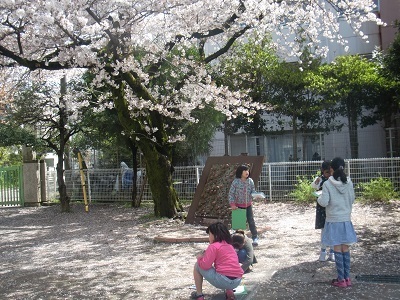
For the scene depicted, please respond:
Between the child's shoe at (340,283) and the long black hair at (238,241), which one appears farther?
the long black hair at (238,241)

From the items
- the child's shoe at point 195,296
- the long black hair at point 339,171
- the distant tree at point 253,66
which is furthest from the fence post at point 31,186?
the long black hair at point 339,171

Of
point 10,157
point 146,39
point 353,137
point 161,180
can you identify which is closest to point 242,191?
point 161,180

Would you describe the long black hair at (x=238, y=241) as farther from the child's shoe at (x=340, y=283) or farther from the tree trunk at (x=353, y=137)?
the tree trunk at (x=353, y=137)

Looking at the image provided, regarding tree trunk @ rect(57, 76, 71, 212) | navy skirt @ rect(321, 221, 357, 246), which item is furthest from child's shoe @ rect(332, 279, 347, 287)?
tree trunk @ rect(57, 76, 71, 212)

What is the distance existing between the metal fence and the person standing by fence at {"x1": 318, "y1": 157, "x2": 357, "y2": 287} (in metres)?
8.01

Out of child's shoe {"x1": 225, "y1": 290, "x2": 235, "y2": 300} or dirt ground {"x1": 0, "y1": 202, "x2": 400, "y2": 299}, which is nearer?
child's shoe {"x1": 225, "y1": 290, "x2": 235, "y2": 300}

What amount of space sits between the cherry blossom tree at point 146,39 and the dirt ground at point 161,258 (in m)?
2.21

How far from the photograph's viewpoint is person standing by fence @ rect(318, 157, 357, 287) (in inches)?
234

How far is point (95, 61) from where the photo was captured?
35.4ft

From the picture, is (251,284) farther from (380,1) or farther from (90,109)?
(380,1)

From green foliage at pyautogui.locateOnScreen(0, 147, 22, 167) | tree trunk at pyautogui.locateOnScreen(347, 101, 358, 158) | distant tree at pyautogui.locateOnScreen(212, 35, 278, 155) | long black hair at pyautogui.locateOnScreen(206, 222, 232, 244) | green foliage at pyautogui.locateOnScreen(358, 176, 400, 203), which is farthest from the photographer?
green foliage at pyautogui.locateOnScreen(0, 147, 22, 167)

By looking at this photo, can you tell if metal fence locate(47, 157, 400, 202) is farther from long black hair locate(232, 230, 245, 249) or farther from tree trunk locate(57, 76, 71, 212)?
long black hair locate(232, 230, 245, 249)

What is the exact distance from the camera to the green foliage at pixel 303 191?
13875mm

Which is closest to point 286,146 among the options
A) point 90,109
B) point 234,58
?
point 234,58
